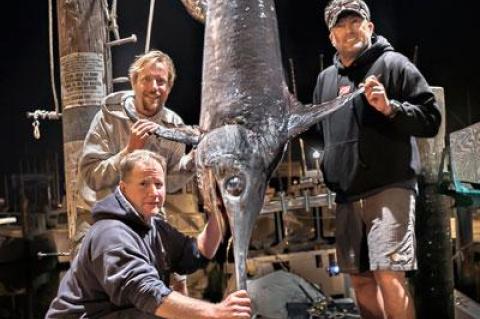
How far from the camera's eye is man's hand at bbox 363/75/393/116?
1.90 m

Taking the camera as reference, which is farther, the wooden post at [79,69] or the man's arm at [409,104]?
the wooden post at [79,69]

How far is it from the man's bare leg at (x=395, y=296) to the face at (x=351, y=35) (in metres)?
0.94

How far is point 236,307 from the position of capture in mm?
1527

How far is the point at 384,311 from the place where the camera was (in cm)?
214

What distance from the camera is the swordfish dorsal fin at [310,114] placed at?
1.71m

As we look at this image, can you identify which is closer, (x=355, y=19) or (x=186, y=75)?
(x=355, y=19)

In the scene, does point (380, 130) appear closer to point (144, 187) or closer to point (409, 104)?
point (409, 104)

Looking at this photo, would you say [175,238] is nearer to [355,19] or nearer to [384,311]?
[384,311]

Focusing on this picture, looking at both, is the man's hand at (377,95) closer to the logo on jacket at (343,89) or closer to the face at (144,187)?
the logo on jacket at (343,89)

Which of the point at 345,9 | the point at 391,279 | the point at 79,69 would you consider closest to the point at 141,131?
the point at 345,9

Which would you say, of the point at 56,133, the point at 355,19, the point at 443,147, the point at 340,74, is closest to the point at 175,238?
the point at 340,74

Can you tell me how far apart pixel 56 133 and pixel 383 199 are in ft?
30.2

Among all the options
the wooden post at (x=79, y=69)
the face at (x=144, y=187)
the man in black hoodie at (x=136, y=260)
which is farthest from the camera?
the wooden post at (x=79, y=69)

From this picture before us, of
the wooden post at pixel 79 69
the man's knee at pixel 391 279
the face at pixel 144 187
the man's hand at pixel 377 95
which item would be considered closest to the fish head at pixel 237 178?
the face at pixel 144 187
